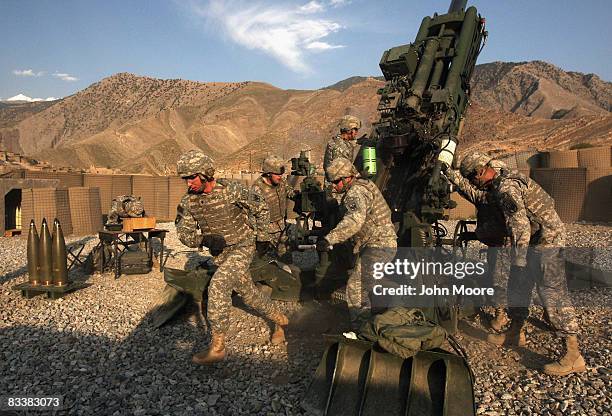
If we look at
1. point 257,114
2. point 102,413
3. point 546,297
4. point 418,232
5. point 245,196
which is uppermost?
point 257,114

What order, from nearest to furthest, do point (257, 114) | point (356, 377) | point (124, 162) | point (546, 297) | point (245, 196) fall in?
point (356, 377)
point (546, 297)
point (245, 196)
point (124, 162)
point (257, 114)

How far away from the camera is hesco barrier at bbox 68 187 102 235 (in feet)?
40.9

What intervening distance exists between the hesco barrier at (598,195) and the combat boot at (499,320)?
9979mm

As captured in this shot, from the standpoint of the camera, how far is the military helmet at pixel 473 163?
481 centimetres

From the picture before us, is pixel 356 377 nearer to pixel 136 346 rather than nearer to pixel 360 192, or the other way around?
pixel 360 192

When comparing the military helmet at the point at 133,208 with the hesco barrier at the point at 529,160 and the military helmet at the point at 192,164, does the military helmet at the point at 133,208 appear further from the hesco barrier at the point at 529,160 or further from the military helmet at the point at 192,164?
the hesco barrier at the point at 529,160

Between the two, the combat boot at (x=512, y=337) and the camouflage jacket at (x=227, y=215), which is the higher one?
the camouflage jacket at (x=227, y=215)

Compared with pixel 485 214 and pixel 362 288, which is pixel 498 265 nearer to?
pixel 485 214

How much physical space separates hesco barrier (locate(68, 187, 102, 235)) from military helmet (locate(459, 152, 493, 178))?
35.9 feet

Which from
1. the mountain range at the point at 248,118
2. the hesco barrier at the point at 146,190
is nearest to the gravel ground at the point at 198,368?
the hesco barrier at the point at 146,190

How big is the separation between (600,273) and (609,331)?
7.04 ft

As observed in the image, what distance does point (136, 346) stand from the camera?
4.77m

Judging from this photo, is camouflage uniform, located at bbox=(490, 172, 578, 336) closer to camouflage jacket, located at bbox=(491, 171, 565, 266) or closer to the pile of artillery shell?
camouflage jacket, located at bbox=(491, 171, 565, 266)

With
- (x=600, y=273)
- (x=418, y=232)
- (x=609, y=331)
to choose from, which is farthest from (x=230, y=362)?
(x=600, y=273)
